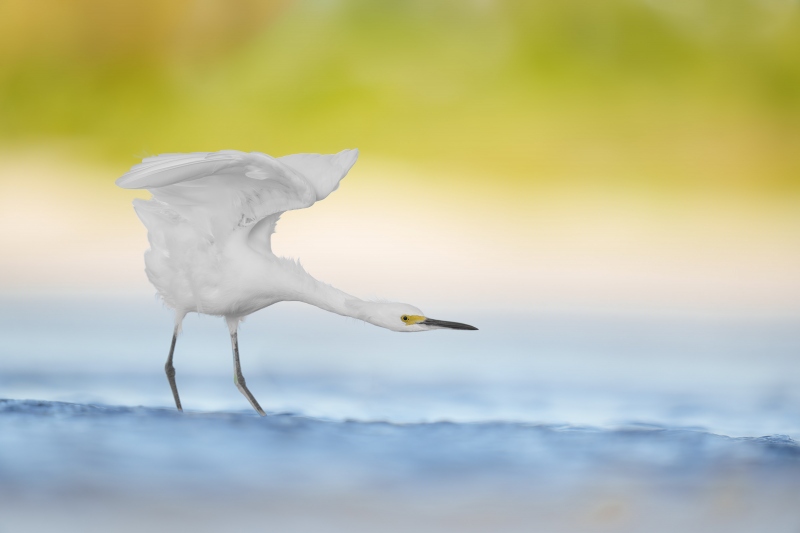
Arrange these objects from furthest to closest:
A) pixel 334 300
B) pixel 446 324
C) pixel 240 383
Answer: pixel 240 383 < pixel 334 300 < pixel 446 324

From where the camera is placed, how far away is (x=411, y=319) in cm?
287

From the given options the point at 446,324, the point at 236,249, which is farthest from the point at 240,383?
the point at 446,324

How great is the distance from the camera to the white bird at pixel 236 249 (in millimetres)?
2908

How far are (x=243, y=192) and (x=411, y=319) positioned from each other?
62 cm

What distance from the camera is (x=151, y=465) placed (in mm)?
2898

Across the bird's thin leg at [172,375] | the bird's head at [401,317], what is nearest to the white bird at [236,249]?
the bird's head at [401,317]

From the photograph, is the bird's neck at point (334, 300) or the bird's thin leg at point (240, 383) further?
the bird's thin leg at point (240, 383)

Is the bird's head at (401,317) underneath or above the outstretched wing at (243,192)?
underneath

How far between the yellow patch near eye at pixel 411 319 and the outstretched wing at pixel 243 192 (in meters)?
0.42

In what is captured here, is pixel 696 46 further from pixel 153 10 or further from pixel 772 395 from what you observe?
pixel 153 10

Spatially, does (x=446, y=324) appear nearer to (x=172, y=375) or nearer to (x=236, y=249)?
(x=236, y=249)

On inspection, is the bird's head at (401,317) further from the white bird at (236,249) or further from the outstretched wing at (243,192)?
the outstretched wing at (243,192)

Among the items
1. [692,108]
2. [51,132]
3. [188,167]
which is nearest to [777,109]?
[692,108]

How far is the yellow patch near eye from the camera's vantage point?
2869mm
